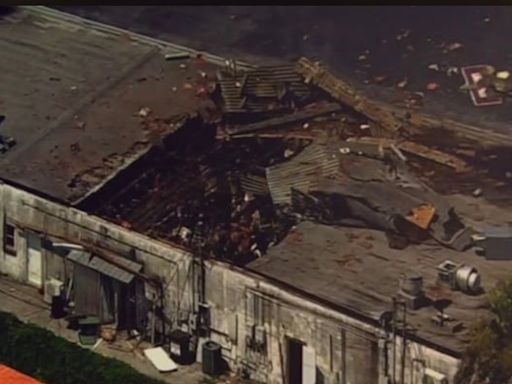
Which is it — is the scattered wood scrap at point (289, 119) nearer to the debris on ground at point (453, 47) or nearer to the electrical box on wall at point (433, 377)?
the debris on ground at point (453, 47)

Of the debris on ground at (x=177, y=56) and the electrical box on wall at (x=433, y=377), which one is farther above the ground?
the debris on ground at (x=177, y=56)

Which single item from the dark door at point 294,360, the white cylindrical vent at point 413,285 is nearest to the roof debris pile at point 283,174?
the white cylindrical vent at point 413,285

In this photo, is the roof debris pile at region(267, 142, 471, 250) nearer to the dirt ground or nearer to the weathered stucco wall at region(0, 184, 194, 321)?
the weathered stucco wall at region(0, 184, 194, 321)

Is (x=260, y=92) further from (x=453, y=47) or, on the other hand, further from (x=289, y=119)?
(x=453, y=47)

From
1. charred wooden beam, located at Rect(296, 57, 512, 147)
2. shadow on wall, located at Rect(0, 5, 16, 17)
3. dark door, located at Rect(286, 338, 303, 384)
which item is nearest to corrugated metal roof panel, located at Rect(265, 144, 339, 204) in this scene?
charred wooden beam, located at Rect(296, 57, 512, 147)

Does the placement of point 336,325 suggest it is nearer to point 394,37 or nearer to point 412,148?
point 412,148

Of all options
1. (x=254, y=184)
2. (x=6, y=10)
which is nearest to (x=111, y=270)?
(x=254, y=184)
